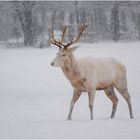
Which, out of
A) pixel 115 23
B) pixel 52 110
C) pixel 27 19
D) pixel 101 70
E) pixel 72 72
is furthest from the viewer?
pixel 115 23

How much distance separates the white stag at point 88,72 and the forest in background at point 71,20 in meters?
28.2

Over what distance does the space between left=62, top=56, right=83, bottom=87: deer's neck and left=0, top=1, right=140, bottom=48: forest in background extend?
2872 centimetres

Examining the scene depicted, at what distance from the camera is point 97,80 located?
8.62m

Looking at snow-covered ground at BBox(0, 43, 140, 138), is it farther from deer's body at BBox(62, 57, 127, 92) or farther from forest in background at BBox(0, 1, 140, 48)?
forest in background at BBox(0, 1, 140, 48)

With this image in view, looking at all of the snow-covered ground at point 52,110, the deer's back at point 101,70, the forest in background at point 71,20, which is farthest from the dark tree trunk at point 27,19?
the deer's back at point 101,70

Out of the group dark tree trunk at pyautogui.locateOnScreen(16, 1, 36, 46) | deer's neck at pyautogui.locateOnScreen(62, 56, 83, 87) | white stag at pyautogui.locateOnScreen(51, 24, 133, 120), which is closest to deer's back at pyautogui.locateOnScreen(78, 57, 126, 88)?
white stag at pyautogui.locateOnScreen(51, 24, 133, 120)

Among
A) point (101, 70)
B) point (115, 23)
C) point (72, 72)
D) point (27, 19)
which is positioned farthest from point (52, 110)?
point (115, 23)

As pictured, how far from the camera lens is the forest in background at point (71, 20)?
39938 mm

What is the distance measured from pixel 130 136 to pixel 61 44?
236 centimetres

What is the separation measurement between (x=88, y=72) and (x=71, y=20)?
1705 inches

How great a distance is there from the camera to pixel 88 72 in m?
8.58

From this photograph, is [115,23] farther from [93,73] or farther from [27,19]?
[93,73]

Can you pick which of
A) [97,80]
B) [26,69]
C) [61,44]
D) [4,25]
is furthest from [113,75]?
[4,25]

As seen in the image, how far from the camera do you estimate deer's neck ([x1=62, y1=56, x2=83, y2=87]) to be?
27.6 feet
